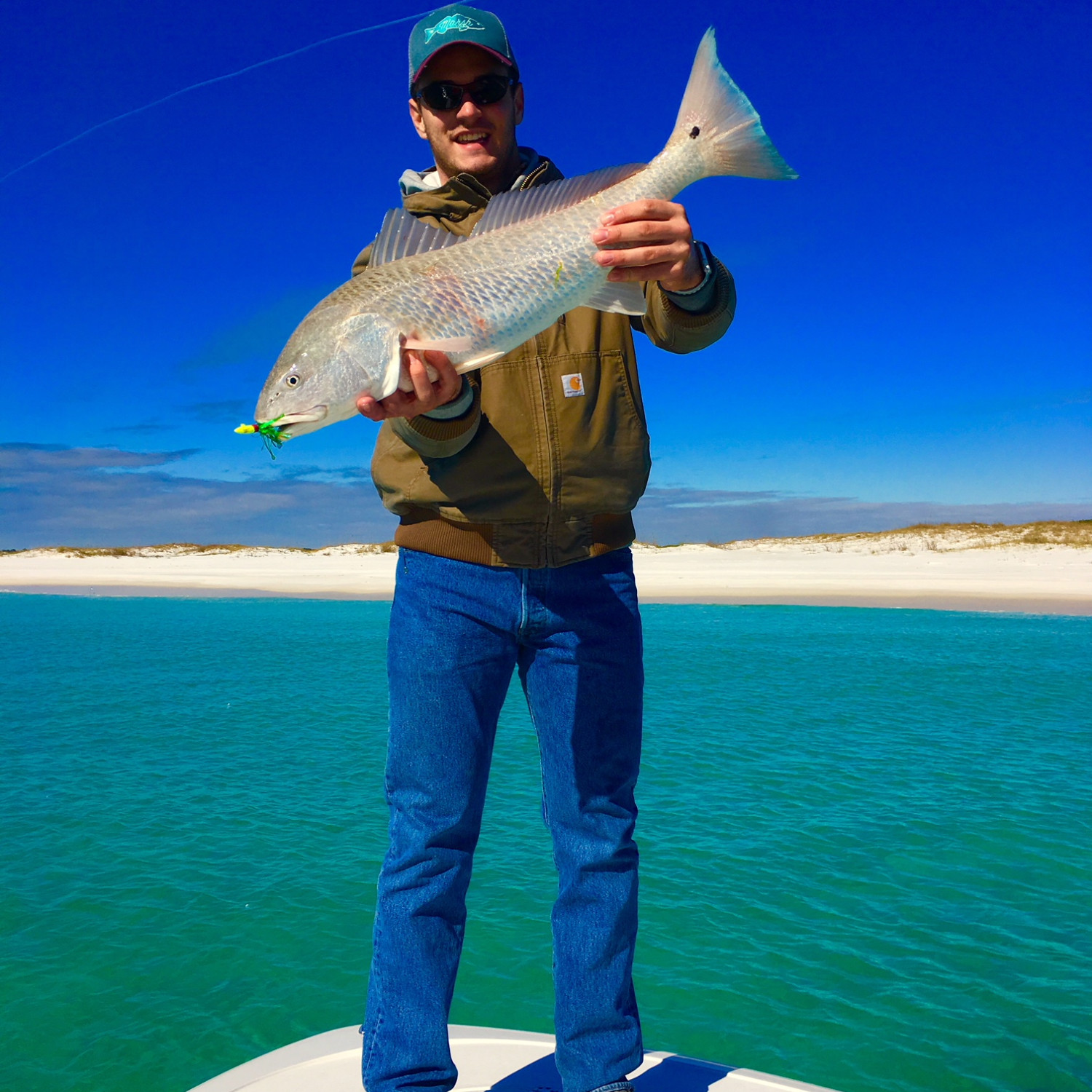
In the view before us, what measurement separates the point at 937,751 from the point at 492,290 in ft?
24.4

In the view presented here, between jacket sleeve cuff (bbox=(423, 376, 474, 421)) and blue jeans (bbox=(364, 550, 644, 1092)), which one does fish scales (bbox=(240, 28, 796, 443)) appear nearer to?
jacket sleeve cuff (bbox=(423, 376, 474, 421))

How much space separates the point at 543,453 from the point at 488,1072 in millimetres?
1992

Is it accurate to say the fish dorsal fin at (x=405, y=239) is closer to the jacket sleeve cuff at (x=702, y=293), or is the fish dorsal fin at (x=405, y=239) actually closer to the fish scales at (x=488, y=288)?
the fish scales at (x=488, y=288)

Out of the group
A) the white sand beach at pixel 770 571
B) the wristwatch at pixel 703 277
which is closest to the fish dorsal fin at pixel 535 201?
the wristwatch at pixel 703 277

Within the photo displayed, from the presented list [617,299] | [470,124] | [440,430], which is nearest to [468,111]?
[470,124]

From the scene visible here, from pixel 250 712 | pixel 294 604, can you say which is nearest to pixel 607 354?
pixel 250 712

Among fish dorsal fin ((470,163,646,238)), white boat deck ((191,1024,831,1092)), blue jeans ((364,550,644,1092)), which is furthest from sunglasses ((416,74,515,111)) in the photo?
white boat deck ((191,1024,831,1092))

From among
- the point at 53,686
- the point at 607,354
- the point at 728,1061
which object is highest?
the point at 607,354

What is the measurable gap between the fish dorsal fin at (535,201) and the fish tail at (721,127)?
0.91ft

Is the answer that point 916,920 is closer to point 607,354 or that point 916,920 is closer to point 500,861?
point 500,861

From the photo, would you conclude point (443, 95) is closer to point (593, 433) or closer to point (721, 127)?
point (721, 127)

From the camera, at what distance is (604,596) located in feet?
8.12

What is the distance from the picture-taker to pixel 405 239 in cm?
234

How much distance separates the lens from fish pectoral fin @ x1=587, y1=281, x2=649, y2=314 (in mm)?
2215
